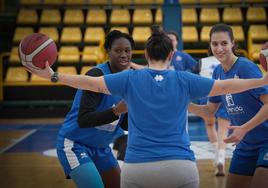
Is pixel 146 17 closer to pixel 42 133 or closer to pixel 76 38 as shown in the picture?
pixel 76 38

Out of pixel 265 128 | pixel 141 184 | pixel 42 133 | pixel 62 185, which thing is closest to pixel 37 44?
pixel 141 184

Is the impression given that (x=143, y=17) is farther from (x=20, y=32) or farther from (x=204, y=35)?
(x=20, y=32)

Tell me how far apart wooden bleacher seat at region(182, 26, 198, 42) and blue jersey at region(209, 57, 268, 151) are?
994 cm

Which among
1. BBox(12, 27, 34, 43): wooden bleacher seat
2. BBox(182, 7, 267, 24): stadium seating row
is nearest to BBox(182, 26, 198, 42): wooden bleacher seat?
BBox(182, 7, 267, 24): stadium seating row

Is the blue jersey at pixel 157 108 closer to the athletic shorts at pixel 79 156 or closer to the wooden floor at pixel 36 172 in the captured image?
the athletic shorts at pixel 79 156

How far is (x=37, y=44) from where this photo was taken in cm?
304

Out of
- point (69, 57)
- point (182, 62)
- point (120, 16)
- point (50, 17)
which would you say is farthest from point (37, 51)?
point (50, 17)

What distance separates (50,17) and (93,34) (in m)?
1.62

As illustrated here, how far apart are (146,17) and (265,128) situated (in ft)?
36.2

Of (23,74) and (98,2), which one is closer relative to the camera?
(23,74)

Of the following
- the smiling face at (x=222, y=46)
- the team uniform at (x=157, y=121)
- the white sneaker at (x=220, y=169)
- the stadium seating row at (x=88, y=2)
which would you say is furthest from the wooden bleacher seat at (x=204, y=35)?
the team uniform at (x=157, y=121)

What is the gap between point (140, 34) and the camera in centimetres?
1358

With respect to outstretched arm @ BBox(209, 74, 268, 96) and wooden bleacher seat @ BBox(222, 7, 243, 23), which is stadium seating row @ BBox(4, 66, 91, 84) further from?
outstretched arm @ BBox(209, 74, 268, 96)

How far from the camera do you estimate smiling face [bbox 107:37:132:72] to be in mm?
3664
